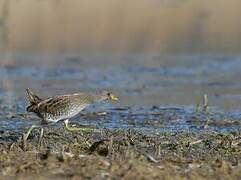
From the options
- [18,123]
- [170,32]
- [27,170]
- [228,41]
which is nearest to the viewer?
[27,170]

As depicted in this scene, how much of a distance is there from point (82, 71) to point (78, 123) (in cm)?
692

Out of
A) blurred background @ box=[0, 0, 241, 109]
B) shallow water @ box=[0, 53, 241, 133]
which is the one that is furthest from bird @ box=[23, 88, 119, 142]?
blurred background @ box=[0, 0, 241, 109]

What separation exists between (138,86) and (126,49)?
21.0ft

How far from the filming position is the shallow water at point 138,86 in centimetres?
1296

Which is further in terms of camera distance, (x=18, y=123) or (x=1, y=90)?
(x=1, y=90)

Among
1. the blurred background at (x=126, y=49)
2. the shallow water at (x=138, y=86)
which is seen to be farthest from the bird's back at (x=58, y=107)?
the blurred background at (x=126, y=49)

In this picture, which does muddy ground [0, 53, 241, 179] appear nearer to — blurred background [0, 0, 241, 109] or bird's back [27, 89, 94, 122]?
blurred background [0, 0, 241, 109]

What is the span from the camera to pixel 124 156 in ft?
28.7

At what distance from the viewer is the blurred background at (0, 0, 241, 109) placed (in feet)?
55.2

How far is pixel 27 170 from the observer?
798 centimetres

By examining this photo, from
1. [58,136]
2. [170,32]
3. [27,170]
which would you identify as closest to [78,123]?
[58,136]

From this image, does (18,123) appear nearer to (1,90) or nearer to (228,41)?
(1,90)

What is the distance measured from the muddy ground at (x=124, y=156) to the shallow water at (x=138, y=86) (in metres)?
1.14

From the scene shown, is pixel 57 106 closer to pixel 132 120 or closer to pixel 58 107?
pixel 58 107
